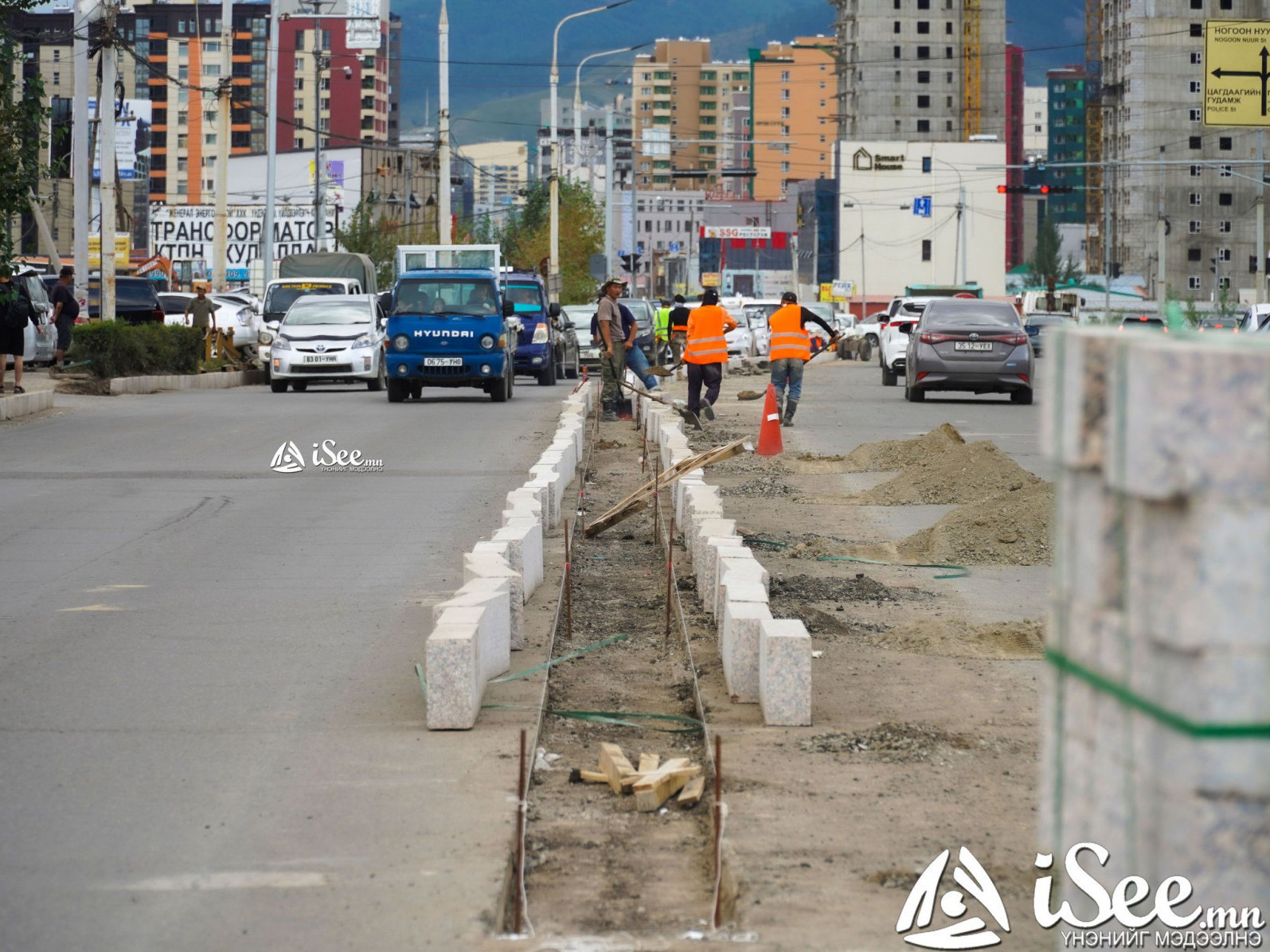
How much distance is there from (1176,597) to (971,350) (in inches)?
1048

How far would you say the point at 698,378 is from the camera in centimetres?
2325

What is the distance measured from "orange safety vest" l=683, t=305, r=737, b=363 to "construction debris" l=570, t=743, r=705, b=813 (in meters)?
17.2

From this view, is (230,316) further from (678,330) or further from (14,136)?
(14,136)

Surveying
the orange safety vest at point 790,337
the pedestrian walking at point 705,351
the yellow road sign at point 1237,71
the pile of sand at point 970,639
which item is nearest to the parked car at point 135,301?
the pedestrian walking at point 705,351

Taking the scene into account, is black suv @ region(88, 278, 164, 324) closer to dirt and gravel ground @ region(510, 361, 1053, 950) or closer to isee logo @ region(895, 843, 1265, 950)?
dirt and gravel ground @ region(510, 361, 1053, 950)

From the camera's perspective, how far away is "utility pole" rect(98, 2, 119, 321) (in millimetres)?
33062

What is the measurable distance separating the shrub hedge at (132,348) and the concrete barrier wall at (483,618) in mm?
21046

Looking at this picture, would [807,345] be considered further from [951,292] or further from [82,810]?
[951,292]

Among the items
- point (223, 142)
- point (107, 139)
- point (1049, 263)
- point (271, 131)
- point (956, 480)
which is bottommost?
point (956, 480)

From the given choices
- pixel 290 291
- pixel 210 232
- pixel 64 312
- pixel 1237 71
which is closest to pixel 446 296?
pixel 64 312

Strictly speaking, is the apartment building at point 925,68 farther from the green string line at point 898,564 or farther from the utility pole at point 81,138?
the green string line at point 898,564

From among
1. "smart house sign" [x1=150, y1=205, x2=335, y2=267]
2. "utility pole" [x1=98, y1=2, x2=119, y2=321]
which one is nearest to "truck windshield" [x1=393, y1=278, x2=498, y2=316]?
"utility pole" [x1=98, y1=2, x2=119, y2=321]

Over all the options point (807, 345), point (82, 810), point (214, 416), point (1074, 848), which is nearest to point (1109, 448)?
point (1074, 848)

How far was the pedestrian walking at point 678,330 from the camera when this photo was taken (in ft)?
115
